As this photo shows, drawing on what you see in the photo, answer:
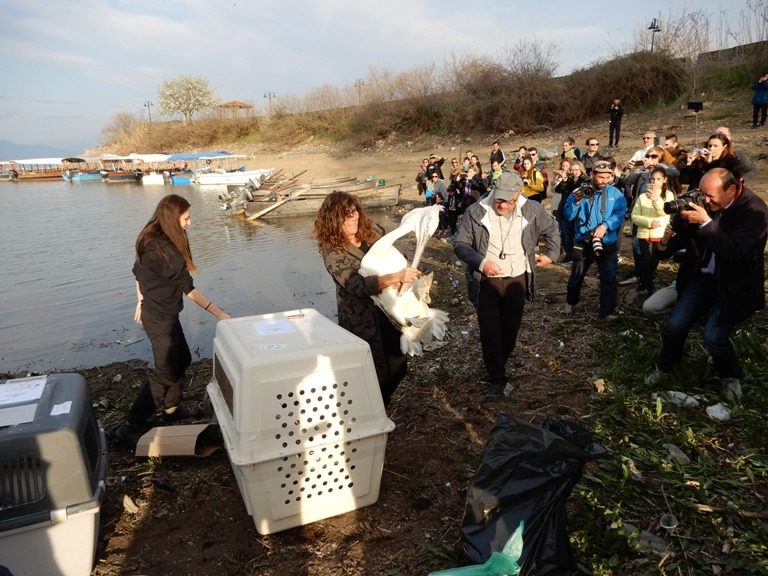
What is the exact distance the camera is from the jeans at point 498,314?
13.4ft

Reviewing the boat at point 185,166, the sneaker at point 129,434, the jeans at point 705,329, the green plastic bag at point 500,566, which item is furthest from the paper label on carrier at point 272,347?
the boat at point 185,166

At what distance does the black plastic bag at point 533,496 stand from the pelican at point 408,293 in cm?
123

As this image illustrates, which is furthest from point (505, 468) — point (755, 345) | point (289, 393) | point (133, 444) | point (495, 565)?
point (755, 345)

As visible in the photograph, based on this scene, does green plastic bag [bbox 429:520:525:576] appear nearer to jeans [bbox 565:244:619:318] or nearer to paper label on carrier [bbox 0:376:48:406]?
paper label on carrier [bbox 0:376:48:406]

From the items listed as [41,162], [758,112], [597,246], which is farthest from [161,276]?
[41,162]

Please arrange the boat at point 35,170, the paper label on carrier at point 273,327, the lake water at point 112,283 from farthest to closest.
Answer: the boat at point 35,170 → the lake water at point 112,283 → the paper label on carrier at point 273,327

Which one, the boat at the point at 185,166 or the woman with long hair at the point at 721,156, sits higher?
the boat at the point at 185,166

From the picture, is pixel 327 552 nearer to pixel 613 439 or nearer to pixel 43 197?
pixel 613 439

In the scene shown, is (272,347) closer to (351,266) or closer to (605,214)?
(351,266)

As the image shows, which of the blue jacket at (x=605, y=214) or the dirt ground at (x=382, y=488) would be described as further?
the blue jacket at (x=605, y=214)

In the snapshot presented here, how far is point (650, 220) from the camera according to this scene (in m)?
5.92

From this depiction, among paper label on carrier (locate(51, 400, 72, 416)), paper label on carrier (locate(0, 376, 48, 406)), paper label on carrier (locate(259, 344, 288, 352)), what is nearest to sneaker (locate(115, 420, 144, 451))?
paper label on carrier (locate(0, 376, 48, 406))

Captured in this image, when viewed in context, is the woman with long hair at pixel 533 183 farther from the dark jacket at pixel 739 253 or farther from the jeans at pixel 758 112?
the jeans at pixel 758 112

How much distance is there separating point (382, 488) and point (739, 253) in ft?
8.58
